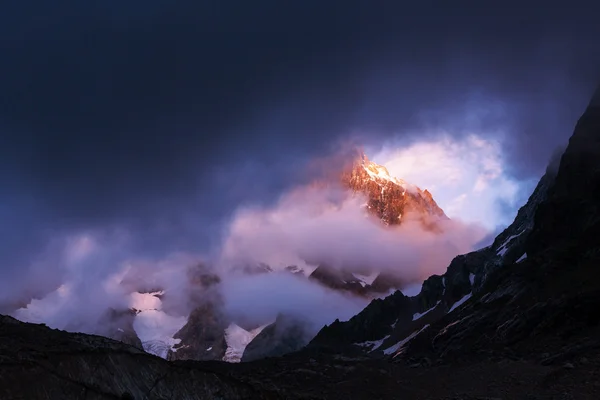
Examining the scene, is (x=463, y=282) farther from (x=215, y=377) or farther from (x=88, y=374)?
(x=88, y=374)

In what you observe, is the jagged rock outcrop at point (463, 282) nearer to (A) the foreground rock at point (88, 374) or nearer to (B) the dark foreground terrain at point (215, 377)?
(B) the dark foreground terrain at point (215, 377)

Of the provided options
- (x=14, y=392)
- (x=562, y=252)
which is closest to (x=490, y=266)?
(x=562, y=252)

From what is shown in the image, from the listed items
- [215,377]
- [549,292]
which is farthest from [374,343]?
[215,377]

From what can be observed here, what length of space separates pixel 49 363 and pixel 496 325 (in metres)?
81.5

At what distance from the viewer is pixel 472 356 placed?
7231 centimetres

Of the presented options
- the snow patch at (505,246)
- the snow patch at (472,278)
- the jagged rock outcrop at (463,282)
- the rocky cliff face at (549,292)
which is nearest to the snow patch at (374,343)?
the jagged rock outcrop at (463,282)

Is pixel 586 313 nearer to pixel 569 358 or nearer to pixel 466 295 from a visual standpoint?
pixel 569 358

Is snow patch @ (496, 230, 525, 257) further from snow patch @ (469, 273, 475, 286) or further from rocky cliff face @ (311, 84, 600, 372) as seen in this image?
snow patch @ (469, 273, 475, 286)

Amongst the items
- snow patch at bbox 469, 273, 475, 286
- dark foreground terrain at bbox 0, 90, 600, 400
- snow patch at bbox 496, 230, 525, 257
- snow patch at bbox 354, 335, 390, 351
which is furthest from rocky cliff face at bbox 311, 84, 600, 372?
snow patch at bbox 354, 335, 390, 351

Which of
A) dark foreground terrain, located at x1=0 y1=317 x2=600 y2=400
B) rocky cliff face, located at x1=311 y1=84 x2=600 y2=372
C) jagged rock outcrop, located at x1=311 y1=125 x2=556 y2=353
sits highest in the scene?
jagged rock outcrop, located at x1=311 y1=125 x2=556 y2=353

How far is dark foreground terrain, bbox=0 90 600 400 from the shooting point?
28844mm

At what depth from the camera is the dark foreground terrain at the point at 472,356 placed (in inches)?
1136

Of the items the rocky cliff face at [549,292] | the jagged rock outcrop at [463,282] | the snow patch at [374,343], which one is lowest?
the rocky cliff face at [549,292]

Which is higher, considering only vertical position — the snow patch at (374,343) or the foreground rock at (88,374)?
the snow patch at (374,343)
